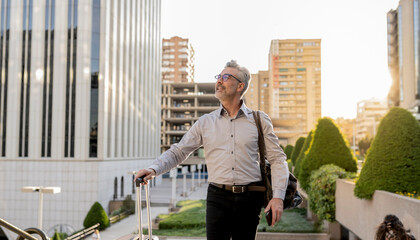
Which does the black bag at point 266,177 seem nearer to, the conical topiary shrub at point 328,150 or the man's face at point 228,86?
the man's face at point 228,86

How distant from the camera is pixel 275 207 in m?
2.62

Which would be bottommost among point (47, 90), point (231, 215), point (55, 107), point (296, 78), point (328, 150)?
point (231, 215)

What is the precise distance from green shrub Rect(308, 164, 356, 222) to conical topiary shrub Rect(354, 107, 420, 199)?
357cm

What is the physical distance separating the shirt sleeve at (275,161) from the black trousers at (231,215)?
20 cm

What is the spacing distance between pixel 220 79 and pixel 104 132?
1134 inches

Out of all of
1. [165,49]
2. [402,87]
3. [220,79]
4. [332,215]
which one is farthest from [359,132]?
[220,79]

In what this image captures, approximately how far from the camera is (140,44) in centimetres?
4178

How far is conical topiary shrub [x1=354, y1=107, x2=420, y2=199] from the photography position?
7.56 meters

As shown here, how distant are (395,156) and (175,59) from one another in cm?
9295

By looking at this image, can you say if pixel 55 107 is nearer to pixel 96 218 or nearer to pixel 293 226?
pixel 96 218

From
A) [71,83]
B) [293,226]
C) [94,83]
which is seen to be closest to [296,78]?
[94,83]

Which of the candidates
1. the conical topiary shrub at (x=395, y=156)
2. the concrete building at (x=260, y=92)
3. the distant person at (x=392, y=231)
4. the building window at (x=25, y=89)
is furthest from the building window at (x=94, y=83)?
the concrete building at (x=260, y=92)

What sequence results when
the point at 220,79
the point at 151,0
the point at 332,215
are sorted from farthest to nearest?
the point at 151,0, the point at 332,215, the point at 220,79

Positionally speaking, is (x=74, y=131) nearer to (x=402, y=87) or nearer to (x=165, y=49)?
(x=402, y=87)
